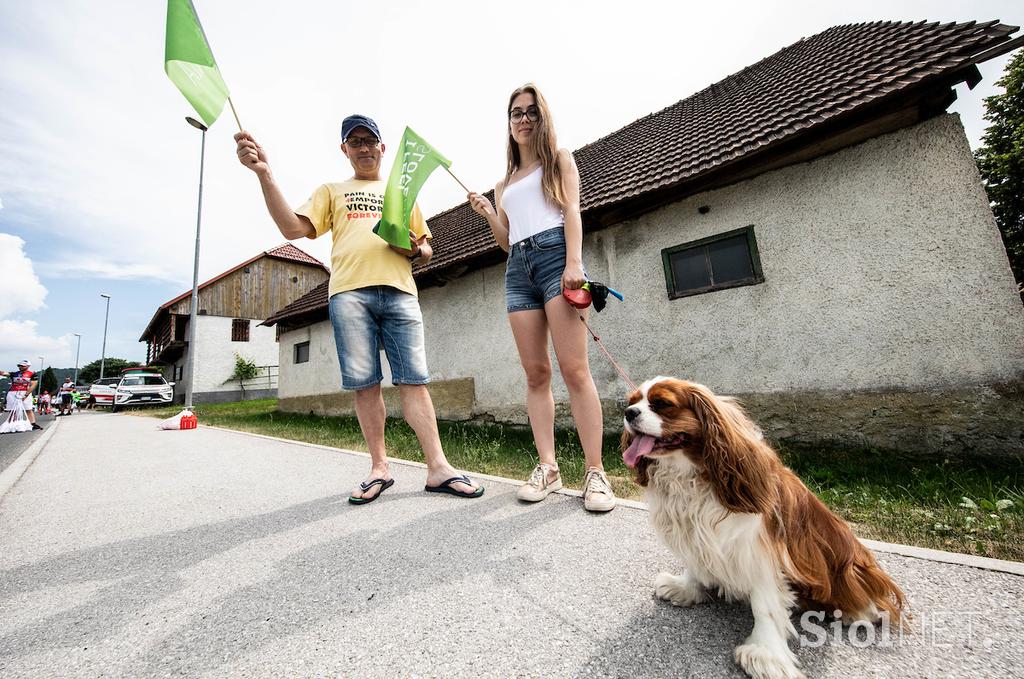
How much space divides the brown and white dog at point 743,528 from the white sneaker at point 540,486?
109cm

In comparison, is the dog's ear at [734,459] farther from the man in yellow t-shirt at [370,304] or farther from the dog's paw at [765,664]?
the man in yellow t-shirt at [370,304]

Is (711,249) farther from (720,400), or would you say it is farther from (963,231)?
(720,400)

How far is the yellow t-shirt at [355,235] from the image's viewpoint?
2.73 metres

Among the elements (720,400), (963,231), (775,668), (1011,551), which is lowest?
(1011,551)

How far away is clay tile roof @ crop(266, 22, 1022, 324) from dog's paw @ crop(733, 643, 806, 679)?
483 cm

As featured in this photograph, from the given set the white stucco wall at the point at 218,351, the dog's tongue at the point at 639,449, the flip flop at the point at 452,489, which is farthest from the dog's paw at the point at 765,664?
the white stucco wall at the point at 218,351

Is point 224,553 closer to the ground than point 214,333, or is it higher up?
closer to the ground

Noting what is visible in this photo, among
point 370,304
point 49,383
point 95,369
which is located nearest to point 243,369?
point 370,304

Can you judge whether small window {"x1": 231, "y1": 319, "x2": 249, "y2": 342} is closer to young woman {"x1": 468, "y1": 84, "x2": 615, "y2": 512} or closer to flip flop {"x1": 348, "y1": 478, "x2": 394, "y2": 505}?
flip flop {"x1": 348, "y1": 478, "x2": 394, "y2": 505}

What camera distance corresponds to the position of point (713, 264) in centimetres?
502

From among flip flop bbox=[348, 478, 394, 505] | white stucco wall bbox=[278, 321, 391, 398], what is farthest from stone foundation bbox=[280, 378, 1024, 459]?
white stucco wall bbox=[278, 321, 391, 398]

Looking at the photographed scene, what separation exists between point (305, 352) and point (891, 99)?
511 inches

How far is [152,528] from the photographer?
239cm

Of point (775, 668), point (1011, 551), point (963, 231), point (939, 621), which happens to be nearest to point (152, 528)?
point (775, 668)
